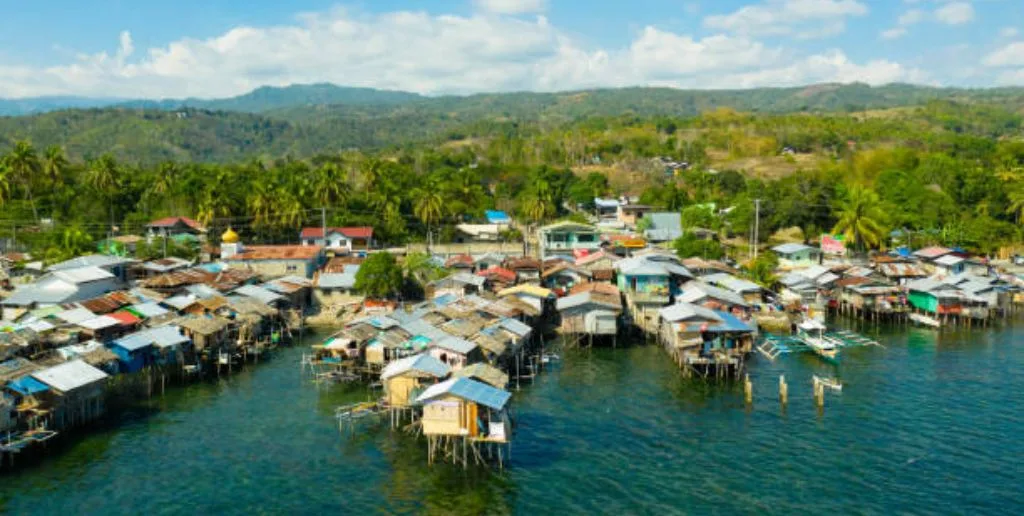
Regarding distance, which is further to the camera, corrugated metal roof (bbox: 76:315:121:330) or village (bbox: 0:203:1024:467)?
corrugated metal roof (bbox: 76:315:121:330)

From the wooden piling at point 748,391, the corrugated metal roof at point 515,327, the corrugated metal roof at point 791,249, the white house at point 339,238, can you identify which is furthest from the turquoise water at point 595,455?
the white house at point 339,238

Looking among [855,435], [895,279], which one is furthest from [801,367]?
[895,279]

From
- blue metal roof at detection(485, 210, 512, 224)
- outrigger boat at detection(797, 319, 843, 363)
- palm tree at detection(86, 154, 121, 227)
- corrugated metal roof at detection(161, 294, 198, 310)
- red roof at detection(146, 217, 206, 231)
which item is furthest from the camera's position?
blue metal roof at detection(485, 210, 512, 224)

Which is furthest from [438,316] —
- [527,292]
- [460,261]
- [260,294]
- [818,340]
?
[818,340]

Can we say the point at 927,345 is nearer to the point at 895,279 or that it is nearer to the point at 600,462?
the point at 895,279

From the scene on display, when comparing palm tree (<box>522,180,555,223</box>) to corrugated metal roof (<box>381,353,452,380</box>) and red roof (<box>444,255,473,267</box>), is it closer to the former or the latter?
red roof (<box>444,255,473,267</box>)

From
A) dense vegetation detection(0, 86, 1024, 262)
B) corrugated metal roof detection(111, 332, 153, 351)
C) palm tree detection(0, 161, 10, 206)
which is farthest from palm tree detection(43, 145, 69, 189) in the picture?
corrugated metal roof detection(111, 332, 153, 351)

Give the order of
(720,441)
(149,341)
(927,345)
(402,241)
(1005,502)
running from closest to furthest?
(1005,502) < (720,441) < (149,341) < (927,345) < (402,241)
